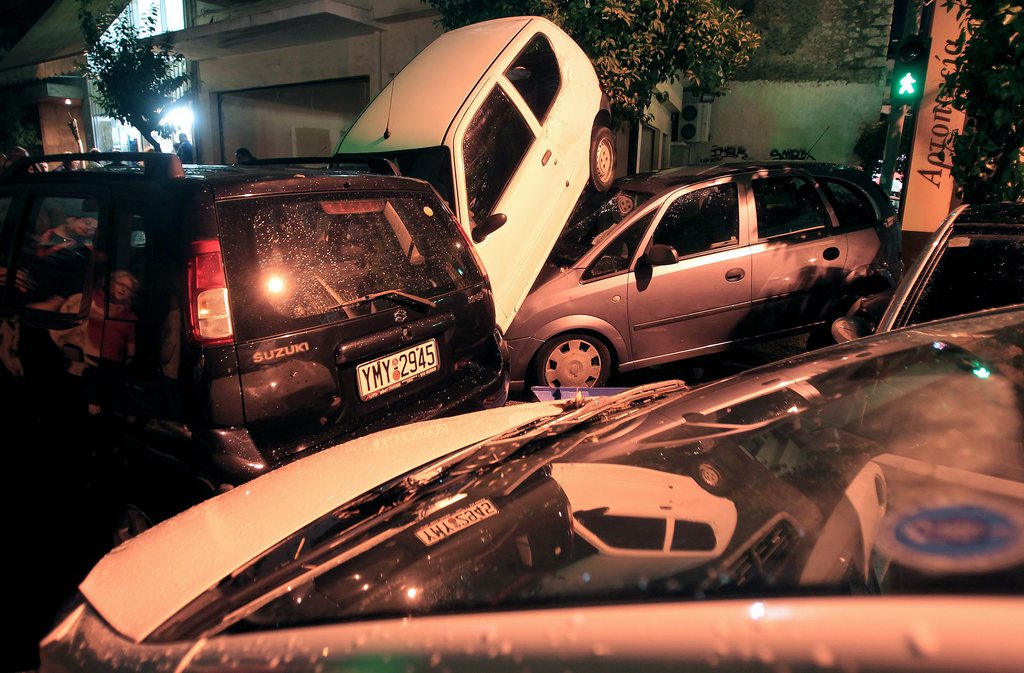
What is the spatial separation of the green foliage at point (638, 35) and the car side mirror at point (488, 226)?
11.7 ft

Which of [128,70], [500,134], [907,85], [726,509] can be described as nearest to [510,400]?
[500,134]

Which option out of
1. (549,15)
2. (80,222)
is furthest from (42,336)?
(549,15)

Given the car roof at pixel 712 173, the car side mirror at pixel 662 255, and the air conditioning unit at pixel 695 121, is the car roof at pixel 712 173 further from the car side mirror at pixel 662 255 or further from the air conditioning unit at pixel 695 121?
the air conditioning unit at pixel 695 121

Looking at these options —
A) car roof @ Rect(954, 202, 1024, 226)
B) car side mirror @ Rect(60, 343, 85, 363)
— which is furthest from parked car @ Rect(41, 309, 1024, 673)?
car roof @ Rect(954, 202, 1024, 226)

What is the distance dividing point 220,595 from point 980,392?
1958 millimetres

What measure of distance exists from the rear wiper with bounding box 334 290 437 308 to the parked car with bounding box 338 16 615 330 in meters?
1.25

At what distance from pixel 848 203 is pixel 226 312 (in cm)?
511

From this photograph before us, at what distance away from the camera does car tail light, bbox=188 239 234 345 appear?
2.29m

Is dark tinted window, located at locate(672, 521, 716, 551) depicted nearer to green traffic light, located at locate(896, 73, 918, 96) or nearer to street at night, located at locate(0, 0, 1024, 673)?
street at night, located at locate(0, 0, 1024, 673)

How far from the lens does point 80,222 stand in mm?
2945

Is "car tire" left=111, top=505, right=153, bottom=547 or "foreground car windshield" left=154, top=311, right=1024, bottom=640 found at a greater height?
"foreground car windshield" left=154, top=311, right=1024, bottom=640

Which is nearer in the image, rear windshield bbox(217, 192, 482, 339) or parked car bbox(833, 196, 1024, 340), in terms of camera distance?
rear windshield bbox(217, 192, 482, 339)

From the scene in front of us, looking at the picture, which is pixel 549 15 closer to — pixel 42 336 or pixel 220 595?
pixel 42 336

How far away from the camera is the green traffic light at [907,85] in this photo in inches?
272
